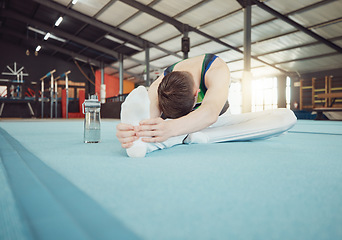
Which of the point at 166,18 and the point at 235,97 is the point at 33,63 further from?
the point at 235,97

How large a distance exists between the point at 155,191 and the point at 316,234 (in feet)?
1.02

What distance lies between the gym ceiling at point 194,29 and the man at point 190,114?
543 cm

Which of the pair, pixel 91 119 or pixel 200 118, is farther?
pixel 91 119

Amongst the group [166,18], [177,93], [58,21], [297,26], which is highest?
[58,21]

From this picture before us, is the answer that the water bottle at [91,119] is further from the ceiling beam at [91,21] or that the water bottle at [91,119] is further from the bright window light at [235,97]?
the bright window light at [235,97]

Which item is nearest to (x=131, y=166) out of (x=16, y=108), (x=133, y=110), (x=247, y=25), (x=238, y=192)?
(x=133, y=110)

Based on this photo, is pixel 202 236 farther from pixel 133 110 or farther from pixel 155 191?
pixel 133 110

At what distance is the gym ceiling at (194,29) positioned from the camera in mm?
6879

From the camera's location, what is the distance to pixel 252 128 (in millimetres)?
1479

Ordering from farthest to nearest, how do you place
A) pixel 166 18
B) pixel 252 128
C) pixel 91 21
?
pixel 91 21, pixel 166 18, pixel 252 128

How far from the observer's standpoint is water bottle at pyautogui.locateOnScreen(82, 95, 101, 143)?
1.53 metres

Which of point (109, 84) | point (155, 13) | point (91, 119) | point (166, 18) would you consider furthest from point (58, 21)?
point (91, 119)

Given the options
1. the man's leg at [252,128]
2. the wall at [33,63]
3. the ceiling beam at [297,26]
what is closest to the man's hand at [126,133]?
the man's leg at [252,128]

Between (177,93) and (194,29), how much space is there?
7.74 meters
